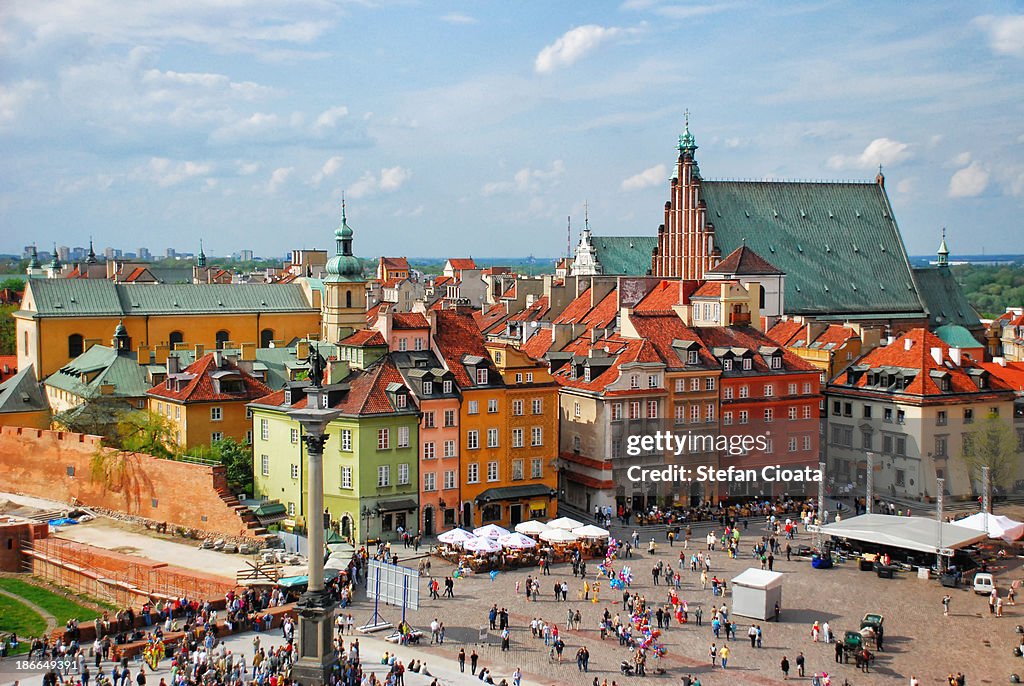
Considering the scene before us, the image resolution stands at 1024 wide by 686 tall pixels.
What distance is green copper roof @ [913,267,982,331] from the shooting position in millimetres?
106375

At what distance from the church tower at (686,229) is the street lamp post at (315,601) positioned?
212ft

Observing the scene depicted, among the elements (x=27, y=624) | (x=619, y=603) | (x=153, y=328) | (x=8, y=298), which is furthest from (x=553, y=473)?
(x=8, y=298)

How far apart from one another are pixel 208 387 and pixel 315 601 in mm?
37193

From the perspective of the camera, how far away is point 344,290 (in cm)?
9125

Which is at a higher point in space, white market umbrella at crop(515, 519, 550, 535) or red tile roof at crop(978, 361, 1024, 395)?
red tile roof at crop(978, 361, 1024, 395)

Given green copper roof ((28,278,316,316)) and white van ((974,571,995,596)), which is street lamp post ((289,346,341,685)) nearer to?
white van ((974,571,995,596))

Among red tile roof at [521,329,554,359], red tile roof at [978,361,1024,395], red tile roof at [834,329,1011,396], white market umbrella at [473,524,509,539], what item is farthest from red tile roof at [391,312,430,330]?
red tile roof at [978,361,1024,395]

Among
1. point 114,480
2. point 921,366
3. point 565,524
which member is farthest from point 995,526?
point 114,480

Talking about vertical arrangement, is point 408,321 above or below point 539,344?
above

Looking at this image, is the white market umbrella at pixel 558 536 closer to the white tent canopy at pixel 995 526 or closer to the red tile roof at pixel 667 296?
the white tent canopy at pixel 995 526

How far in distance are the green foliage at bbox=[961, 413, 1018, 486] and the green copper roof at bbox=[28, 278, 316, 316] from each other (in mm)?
56626

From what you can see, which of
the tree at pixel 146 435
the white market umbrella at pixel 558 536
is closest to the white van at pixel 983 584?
the white market umbrella at pixel 558 536

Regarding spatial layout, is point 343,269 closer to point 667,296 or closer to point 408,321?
point 667,296

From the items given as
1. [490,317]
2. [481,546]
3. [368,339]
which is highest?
[490,317]
